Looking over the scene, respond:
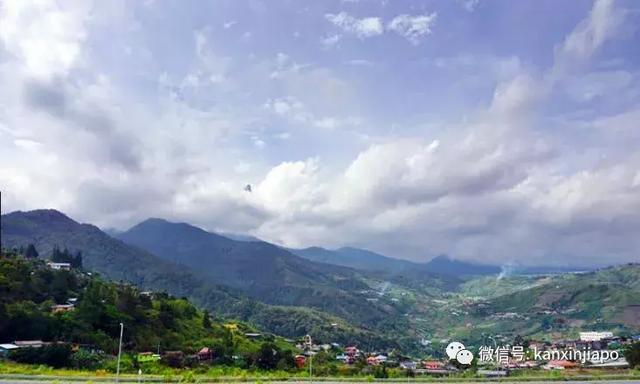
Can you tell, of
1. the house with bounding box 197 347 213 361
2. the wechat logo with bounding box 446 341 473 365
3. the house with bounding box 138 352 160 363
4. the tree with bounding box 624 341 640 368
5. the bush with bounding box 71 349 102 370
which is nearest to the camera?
the bush with bounding box 71 349 102 370

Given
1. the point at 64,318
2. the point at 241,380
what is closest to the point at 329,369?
the point at 241,380

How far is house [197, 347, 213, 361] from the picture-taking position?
5522 cm

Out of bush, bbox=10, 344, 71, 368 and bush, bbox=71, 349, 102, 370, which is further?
bush, bbox=71, 349, 102, 370

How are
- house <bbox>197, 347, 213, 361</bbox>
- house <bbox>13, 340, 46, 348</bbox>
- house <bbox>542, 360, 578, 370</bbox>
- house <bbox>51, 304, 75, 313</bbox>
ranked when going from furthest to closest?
house <bbox>542, 360, 578, 370</bbox> → house <bbox>51, 304, 75, 313</bbox> → house <bbox>197, 347, 213, 361</bbox> → house <bbox>13, 340, 46, 348</bbox>

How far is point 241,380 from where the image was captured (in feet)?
128

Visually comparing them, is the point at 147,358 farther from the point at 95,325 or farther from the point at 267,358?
the point at 95,325

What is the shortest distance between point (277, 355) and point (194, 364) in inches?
351

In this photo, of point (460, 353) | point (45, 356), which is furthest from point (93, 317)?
point (460, 353)

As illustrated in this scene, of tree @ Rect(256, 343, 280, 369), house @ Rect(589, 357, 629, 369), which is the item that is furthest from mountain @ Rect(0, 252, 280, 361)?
house @ Rect(589, 357, 629, 369)

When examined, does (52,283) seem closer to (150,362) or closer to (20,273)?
(20,273)

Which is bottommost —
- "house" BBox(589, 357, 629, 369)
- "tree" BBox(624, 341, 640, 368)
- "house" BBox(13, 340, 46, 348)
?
"house" BBox(589, 357, 629, 369)

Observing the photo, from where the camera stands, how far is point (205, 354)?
5666 cm

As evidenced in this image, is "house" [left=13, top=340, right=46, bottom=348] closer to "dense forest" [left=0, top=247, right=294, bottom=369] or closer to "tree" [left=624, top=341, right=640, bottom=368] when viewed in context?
"dense forest" [left=0, top=247, right=294, bottom=369]

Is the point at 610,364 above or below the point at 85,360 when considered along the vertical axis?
below
